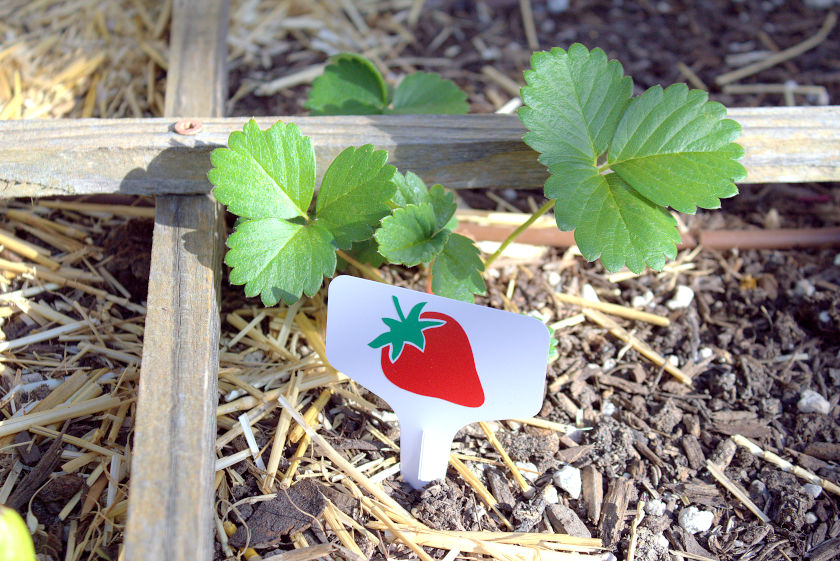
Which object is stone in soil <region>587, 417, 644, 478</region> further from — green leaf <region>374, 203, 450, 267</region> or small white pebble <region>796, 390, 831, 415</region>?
green leaf <region>374, 203, 450, 267</region>

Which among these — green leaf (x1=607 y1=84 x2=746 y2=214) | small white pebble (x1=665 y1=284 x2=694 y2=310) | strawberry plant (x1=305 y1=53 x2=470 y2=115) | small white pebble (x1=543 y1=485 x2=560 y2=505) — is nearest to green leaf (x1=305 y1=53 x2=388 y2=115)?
strawberry plant (x1=305 y1=53 x2=470 y2=115)

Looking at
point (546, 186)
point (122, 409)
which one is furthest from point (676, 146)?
point (122, 409)

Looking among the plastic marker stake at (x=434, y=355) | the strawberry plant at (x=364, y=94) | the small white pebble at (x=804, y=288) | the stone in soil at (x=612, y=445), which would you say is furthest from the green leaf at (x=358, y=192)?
the small white pebble at (x=804, y=288)

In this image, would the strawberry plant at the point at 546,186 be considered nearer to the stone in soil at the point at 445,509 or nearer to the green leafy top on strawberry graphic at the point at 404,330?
the green leafy top on strawberry graphic at the point at 404,330

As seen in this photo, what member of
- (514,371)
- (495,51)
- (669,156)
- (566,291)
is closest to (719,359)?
(566,291)

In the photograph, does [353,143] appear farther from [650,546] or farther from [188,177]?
[650,546]

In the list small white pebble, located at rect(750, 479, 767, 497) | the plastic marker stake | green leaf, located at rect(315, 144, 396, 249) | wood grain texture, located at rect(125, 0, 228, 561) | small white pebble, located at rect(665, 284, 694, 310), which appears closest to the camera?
wood grain texture, located at rect(125, 0, 228, 561)

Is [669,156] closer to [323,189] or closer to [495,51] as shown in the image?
[323,189]

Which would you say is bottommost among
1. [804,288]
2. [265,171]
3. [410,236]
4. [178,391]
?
[178,391]
